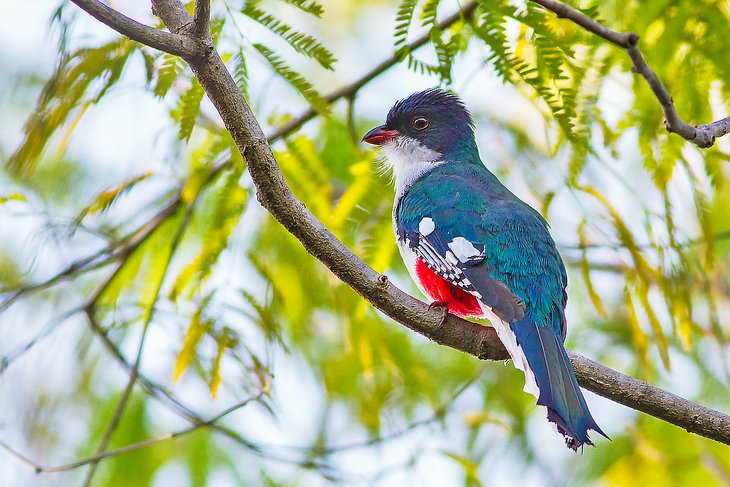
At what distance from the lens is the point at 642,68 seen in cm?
315

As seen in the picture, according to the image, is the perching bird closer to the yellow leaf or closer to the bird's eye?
the bird's eye

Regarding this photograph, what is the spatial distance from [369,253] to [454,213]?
0.48m

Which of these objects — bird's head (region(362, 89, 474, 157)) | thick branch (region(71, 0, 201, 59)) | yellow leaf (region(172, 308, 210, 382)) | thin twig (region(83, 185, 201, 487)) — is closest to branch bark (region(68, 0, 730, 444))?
thick branch (region(71, 0, 201, 59))

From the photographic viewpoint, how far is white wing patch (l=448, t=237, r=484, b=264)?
407 centimetres

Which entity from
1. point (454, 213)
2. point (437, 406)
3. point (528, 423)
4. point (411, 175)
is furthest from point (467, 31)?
point (528, 423)

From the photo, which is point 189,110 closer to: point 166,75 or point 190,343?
point 166,75

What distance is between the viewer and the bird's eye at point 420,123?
17.3 ft

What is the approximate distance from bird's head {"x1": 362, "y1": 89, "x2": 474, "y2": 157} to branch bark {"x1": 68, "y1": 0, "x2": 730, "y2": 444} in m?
1.64

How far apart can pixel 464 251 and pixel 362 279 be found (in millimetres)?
915

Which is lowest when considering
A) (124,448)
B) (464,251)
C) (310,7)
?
(124,448)

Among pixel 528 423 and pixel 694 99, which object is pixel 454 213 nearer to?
pixel 694 99

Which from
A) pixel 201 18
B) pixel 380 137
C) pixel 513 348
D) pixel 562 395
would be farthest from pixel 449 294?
pixel 201 18

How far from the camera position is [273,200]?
314 centimetres

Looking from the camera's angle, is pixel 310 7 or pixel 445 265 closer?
pixel 310 7
